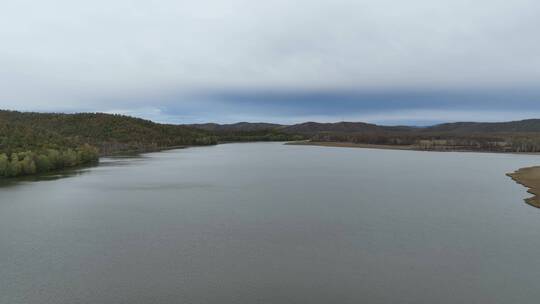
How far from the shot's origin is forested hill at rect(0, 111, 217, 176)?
3972cm

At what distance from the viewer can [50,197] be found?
81.2 ft

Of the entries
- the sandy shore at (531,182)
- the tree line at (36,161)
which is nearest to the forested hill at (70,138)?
the tree line at (36,161)

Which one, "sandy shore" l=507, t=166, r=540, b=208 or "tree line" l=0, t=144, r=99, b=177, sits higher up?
"tree line" l=0, t=144, r=99, b=177

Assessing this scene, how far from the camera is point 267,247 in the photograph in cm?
1421

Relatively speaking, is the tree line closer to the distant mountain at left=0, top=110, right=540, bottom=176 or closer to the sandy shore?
the distant mountain at left=0, top=110, right=540, bottom=176

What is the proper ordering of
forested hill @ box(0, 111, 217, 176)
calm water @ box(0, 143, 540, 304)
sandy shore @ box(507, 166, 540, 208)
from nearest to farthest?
calm water @ box(0, 143, 540, 304)
sandy shore @ box(507, 166, 540, 208)
forested hill @ box(0, 111, 217, 176)

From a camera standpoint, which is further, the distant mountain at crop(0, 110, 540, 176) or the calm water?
the distant mountain at crop(0, 110, 540, 176)

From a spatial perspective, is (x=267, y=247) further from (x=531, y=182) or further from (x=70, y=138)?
(x=70, y=138)

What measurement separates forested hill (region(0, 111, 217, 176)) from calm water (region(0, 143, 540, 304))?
1491 centimetres

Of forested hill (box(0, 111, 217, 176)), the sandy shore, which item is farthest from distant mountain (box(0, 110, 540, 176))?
the sandy shore

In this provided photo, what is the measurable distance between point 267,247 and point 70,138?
196ft

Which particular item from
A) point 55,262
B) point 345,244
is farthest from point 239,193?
point 55,262

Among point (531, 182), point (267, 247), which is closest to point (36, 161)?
point (267, 247)

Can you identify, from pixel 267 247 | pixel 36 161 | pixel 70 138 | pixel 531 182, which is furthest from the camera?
pixel 70 138
